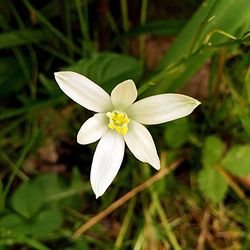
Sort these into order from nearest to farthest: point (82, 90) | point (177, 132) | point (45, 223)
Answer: point (82, 90) → point (45, 223) → point (177, 132)

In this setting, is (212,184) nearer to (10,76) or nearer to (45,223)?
(45,223)

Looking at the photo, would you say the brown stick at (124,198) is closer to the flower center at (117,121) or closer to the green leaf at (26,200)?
the green leaf at (26,200)

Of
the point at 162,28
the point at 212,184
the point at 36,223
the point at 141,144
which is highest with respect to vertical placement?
the point at 162,28

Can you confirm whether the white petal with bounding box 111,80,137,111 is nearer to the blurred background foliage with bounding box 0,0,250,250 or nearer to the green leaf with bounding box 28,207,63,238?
the blurred background foliage with bounding box 0,0,250,250

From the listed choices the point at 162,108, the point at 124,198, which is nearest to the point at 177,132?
the point at 124,198

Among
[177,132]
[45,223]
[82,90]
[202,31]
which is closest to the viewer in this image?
[82,90]

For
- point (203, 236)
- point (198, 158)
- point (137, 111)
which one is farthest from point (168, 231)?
point (137, 111)
